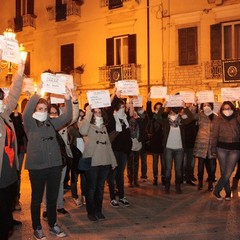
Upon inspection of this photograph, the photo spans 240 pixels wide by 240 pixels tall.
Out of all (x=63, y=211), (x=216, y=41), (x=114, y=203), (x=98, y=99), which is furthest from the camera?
(x=216, y=41)

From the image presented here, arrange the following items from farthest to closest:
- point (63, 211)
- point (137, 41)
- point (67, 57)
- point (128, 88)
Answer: point (67, 57), point (137, 41), point (128, 88), point (63, 211)

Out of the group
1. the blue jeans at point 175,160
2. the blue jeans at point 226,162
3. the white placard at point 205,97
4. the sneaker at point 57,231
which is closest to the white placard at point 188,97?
the white placard at point 205,97

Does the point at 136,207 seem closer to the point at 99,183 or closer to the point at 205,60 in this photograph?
the point at 99,183

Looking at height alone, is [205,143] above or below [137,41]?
below

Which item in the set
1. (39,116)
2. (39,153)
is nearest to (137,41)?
(39,116)

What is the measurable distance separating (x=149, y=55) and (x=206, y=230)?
15886 mm

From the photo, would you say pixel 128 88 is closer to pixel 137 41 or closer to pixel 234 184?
pixel 234 184

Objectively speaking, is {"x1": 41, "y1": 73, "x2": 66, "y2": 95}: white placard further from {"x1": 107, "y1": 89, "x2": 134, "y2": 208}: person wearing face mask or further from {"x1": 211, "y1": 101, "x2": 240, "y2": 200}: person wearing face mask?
Answer: {"x1": 211, "y1": 101, "x2": 240, "y2": 200}: person wearing face mask

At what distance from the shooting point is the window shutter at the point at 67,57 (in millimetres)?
24156

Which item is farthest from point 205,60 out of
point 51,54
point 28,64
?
point 28,64

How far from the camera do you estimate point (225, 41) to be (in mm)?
19234

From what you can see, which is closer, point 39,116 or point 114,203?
point 39,116

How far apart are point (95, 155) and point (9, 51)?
220cm

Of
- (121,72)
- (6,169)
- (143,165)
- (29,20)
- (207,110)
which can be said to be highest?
(29,20)
